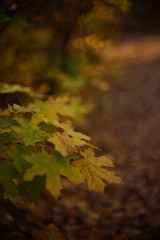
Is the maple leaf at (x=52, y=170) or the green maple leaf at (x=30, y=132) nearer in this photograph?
the maple leaf at (x=52, y=170)

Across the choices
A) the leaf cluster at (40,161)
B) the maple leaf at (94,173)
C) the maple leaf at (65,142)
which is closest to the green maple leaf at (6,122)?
the leaf cluster at (40,161)

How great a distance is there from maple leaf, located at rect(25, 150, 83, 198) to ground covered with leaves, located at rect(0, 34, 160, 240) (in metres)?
0.32

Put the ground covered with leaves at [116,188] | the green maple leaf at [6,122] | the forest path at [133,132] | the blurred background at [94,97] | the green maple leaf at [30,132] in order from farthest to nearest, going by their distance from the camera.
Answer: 1. the forest path at [133,132]
2. the blurred background at [94,97]
3. the ground covered with leaves at [116,188]
4. the green maple leaf at [6,122]
5. the green maple leaf at [30,132]

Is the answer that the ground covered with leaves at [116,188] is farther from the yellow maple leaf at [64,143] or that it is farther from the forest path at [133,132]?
the yellow maple leaf at [64,143]

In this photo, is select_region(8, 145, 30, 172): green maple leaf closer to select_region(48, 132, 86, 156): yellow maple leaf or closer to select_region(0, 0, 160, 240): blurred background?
select_region(48, 132, 86, 156): yellow maple leaf

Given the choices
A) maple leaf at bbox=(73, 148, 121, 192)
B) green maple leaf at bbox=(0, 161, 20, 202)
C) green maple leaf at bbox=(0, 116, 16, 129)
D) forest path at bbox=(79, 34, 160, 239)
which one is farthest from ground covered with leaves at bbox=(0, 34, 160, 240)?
green maple leaf at bbox=(0, 116, 16, 129)

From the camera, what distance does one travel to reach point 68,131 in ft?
4.50

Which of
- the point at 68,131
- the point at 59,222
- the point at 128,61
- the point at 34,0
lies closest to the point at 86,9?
the point at 34,0

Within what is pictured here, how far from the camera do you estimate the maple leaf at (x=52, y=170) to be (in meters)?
1.10

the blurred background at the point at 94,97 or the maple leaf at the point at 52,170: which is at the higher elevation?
the maple leaf at the point at 52,170

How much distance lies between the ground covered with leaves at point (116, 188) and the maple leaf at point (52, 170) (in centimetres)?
32

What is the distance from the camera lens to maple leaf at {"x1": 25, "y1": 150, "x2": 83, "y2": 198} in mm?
1101

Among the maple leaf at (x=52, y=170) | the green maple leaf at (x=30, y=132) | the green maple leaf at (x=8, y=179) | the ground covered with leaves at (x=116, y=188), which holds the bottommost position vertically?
the ground covered with leaves at (x=116, y=188)

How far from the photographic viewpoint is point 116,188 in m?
3.36
